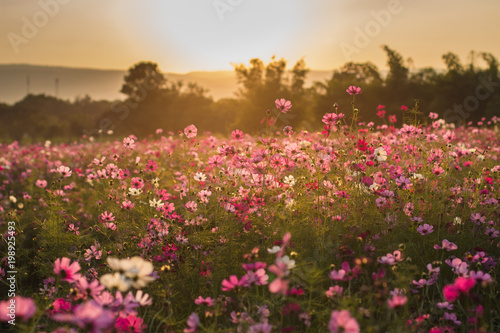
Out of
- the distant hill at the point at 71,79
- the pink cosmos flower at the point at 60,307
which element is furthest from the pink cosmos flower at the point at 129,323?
the distant hill at the point at 71,79

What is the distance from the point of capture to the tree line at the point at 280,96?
63.9ft

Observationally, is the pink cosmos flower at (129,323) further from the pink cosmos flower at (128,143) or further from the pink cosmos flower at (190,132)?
the pink cosmos flower at (128,143)

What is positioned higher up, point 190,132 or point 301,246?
point 190,132

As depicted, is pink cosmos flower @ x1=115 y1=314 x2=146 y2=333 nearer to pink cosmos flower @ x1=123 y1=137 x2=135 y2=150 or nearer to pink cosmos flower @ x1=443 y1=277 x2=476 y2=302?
pink cosmos flower @ x1=443 y1=277 x2=476 y2=302

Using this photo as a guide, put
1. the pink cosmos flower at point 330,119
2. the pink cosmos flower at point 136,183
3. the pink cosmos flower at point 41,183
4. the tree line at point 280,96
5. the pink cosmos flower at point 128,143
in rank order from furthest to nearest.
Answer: the tree line at point 280,96 < the pink cosmos flower at point 41,183 < the pink cosmos flower at point 128,143 < the pink cosmos flower at point 136,183 < the pink cosmos flower at point 330,119

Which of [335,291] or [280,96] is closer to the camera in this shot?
[335,291]

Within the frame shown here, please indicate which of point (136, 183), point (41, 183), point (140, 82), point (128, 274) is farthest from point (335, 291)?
point (140, 82)

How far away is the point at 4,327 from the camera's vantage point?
10.2 feet

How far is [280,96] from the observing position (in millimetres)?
24859

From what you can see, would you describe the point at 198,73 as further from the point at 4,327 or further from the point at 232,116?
the point at 4,327

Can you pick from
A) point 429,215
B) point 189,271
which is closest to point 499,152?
point 429,215

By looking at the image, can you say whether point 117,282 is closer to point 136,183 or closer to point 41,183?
point 136,183

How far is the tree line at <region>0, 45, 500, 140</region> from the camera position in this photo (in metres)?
19.5

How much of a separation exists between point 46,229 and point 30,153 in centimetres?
734
